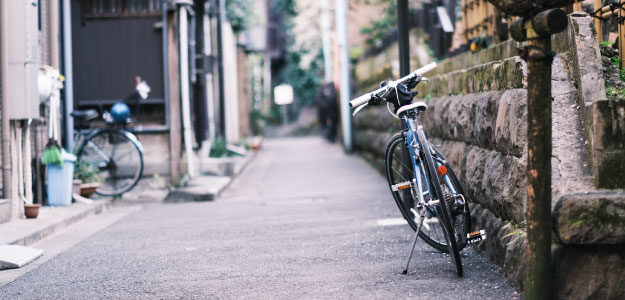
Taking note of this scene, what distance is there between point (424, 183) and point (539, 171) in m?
1.51

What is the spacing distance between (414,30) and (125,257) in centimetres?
793

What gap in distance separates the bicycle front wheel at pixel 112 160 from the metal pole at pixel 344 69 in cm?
839

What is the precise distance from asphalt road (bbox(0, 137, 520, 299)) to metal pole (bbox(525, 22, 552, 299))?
20.6 inches

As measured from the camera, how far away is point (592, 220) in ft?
12.0

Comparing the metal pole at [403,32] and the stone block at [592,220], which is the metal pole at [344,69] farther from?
the stone block at [592,220]

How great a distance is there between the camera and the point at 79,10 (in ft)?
38.7

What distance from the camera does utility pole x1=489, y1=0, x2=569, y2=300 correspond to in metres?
3.47

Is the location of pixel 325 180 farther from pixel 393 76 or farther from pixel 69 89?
pixel 69 89

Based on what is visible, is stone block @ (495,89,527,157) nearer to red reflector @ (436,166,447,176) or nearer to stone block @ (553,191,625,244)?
red reflector @ (436,166,447,176)

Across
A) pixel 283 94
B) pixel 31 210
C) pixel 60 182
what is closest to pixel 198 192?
pixel 60 182

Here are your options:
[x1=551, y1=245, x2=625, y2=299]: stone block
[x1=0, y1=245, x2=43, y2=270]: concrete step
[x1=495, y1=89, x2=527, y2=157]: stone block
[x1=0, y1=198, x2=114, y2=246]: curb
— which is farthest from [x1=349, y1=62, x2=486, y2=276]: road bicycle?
[x1=0, y1=198, x2=114, y2=246]: curb

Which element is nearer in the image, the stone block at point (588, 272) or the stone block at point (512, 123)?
the stone block at point (588, 272)

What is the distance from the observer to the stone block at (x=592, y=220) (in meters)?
3.63

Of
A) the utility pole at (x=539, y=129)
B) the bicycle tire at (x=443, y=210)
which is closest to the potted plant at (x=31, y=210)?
the bicycle tire at (x=443, y=210)
